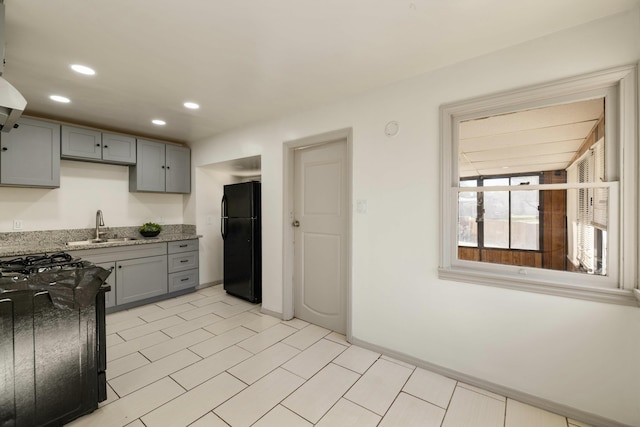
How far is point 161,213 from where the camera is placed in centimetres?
441

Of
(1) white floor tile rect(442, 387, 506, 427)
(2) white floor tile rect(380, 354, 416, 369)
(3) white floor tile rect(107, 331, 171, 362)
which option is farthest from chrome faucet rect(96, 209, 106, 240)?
(1) white floor tile rect(442, 387, 506, 427)

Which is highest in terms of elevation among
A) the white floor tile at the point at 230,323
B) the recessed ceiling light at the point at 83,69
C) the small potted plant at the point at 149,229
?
the recessed ceiling light at the point at 83,69

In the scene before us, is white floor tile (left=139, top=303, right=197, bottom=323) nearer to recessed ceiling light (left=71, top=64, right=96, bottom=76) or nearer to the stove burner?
the stove burner

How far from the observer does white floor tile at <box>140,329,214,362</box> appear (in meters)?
2.45

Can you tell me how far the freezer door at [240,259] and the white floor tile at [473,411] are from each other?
2618 millimetres

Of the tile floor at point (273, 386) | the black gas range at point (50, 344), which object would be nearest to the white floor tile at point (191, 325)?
the tile floor at point (273, 386)

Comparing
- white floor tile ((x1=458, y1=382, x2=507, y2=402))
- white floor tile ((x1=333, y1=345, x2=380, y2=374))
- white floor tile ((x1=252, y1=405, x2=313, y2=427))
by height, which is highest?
white floor tile ((x1=458, y1=382, x2=507, y2=402))

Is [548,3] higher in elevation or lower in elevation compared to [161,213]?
higher

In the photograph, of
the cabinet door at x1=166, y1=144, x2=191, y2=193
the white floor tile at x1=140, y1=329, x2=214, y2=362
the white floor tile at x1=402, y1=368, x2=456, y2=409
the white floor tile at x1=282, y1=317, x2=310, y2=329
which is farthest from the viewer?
the cabinet door at x1=166, y1=144, x2=191, y2=193

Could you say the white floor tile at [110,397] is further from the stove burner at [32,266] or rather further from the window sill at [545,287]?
the window sill at [545,287]

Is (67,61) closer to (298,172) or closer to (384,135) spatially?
(298,172)

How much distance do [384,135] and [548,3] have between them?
124cm

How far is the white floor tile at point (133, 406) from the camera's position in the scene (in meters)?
1.68

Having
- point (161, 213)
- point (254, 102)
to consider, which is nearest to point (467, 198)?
point (254, 102)
